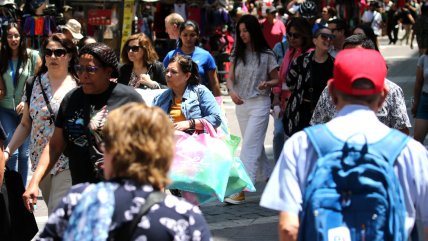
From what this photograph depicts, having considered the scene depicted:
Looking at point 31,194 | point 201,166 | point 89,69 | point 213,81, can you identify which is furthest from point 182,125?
point 31,194

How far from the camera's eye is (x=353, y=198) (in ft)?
11.9

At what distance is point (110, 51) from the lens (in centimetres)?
570

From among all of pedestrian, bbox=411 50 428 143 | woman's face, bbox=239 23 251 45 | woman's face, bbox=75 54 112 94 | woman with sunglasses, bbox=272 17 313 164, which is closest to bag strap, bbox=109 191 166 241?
woman's face, bbox=75 54 112 94

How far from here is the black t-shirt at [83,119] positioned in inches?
217

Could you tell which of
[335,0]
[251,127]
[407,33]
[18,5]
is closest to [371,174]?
[251,127]

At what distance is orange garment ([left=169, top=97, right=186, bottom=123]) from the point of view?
25.0 ft

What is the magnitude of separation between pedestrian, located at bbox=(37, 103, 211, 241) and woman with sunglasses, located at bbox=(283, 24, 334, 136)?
5.32 m

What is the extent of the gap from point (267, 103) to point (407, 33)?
27479 mm

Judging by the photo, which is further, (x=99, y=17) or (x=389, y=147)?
(x=99, y=17)

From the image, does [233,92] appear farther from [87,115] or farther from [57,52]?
[87,115]

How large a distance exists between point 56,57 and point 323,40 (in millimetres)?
2709

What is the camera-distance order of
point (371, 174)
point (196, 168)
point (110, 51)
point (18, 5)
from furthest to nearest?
point (18, 5) < point (196, 168) < point (110, 51) < point (371, 174)

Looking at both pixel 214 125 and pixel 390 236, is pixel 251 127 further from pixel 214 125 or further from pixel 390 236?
pixel 390 236

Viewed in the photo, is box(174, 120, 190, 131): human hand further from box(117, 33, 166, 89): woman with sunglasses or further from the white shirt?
the white shirt
